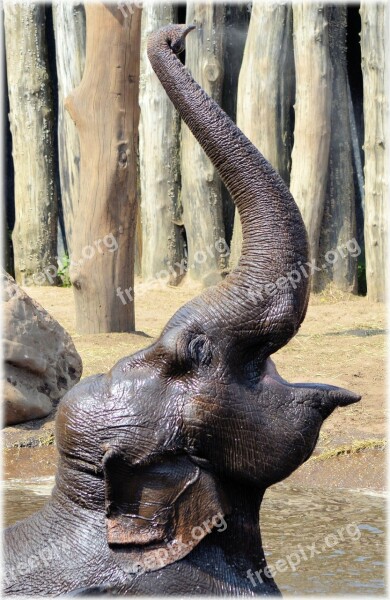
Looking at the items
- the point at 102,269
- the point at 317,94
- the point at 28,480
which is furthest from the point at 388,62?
the point at 28,480

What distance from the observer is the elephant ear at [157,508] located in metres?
2.41

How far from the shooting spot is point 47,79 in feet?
41.0

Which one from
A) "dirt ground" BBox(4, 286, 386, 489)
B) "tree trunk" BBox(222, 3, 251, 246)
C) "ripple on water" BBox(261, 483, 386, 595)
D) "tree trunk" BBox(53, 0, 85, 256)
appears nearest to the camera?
"ripple on water" BBox(261, 483, 386, 595)

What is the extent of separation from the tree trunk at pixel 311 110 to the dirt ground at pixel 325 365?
1026 mm

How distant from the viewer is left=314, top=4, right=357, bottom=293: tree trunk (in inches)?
438

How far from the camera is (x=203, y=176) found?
37.7ft

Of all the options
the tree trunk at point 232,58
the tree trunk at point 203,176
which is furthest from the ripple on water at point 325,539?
the tree trunk at point 232,58

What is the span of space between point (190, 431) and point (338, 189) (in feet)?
29.6

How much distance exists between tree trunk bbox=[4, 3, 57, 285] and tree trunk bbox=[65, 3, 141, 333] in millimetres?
3422

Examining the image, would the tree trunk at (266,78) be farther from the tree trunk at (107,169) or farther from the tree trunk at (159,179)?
the tree trunk at (107,169)
